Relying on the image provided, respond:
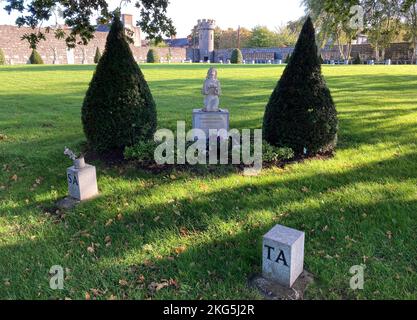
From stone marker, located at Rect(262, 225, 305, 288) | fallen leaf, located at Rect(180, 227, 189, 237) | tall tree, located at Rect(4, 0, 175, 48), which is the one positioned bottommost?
fallen leaf, located at Rect(180, 227, 189, 237)

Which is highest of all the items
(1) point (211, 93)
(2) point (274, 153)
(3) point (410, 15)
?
(3) point (410, 15)

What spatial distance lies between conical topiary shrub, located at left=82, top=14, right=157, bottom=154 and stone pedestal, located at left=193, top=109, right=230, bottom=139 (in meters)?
1.15

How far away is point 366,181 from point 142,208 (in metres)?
3.34

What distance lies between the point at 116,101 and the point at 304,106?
3.24m

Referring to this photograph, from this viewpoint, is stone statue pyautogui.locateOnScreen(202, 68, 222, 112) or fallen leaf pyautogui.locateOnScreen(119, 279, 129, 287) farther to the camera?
stone statue pyautogui.locateOnScreen(202, 68, 222, 112)

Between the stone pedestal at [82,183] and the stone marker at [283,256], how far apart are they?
287cm

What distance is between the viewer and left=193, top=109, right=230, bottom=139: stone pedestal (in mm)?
6875

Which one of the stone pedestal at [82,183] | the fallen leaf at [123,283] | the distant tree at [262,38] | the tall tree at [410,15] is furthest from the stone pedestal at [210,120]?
the distant tree at [262,38]

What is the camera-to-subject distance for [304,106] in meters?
5.91

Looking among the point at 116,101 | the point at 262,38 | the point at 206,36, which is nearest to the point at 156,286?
the point at 116,101

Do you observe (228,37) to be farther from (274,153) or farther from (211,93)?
(274,153)

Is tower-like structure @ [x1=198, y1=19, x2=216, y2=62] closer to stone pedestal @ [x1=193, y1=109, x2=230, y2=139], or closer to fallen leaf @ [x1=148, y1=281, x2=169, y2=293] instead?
stone pedestal @ [x1=193, y1=109, x2=230, y2=139]

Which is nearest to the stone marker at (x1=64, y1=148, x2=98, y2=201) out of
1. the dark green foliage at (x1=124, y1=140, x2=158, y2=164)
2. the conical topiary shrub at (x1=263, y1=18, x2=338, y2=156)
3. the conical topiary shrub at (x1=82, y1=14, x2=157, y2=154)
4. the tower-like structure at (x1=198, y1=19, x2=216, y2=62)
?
the dark green foliage at (x1=124, y1=140, x2=158, y2=164)

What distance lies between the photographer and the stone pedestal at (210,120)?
6.88 m
